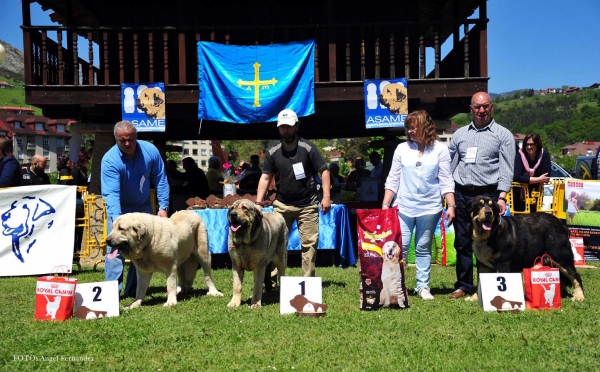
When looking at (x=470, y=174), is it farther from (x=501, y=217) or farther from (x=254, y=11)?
(x=254, y=11)

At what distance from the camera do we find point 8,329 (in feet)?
17.0

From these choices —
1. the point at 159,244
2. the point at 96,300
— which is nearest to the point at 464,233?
the point at 159,244

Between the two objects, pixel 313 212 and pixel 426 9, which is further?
pixel 426 9

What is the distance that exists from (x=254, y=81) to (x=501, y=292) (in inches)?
258

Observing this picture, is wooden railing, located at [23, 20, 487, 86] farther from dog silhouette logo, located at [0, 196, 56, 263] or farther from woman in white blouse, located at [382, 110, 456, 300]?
woman in white blouse, located at [382, 110, 456, 300]

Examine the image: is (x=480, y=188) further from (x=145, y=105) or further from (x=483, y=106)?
(x=145, y=105)

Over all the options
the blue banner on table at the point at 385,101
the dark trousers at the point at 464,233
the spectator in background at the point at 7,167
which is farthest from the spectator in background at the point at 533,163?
the spectator in background at the point at 7,167

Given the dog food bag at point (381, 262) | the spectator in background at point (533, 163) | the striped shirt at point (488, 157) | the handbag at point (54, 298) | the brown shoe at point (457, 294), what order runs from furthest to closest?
1. the spectator in background at point (533, 163)
2. the brown shoe at point (457, 294)
3. the striped shirt at point (488, 157)
4. the dog food bag at point (381, 262)
5. the handbag at point (54, 298)

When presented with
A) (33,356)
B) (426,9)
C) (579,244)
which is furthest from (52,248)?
(426,9)

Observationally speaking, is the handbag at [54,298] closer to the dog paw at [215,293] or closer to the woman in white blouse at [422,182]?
the dog paw at [215,293]

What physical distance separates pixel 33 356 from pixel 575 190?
9195mm

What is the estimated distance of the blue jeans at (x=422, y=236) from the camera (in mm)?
6230

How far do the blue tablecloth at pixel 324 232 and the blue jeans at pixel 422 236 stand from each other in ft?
11.2

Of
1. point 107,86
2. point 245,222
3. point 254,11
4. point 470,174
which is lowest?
point 245,222
